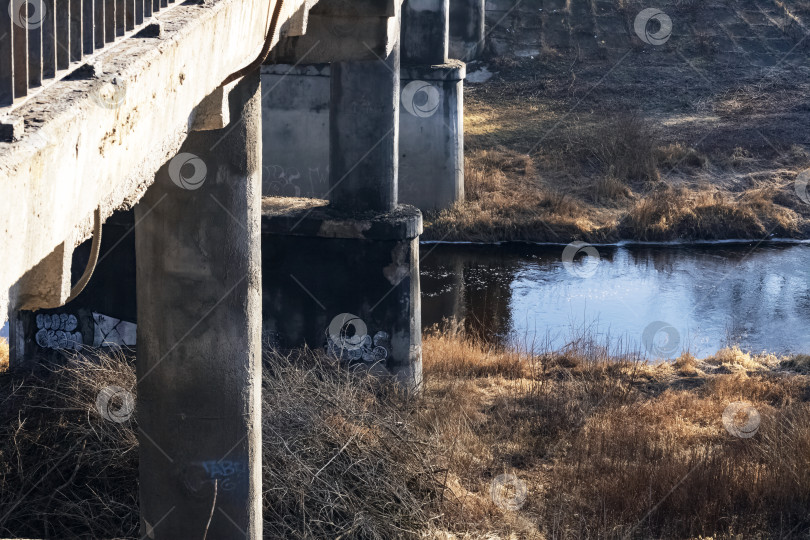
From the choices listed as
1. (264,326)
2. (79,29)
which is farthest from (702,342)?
(79,29)

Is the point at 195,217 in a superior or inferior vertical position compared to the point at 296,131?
inferior

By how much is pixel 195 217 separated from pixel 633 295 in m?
12.0

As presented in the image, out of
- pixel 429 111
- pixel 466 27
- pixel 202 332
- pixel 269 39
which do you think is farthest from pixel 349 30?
pixel 466 27

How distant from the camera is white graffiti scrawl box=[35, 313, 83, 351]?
9.77 metres

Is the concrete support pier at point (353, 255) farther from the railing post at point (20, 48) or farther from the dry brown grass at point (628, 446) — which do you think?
the railing post at point (20, 48)

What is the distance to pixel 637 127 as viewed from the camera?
2300cm

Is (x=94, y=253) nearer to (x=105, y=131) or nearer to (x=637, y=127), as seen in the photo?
(x=105, y=131)

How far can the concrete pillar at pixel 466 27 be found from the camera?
88.5 ft

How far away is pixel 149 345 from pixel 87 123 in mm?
2878

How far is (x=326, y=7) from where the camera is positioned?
28.3 ft

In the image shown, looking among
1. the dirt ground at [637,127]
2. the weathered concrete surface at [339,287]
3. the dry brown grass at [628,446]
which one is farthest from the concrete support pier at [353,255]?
the dirt ground at [637,127]

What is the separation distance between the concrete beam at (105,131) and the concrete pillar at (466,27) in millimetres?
23406

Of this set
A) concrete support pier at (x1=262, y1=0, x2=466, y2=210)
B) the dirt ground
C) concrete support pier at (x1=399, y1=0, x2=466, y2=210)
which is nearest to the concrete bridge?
concrete support pier at (x1=262, y1=0, x2=466, y2=210)

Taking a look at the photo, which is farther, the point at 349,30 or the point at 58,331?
the point at 58,331
